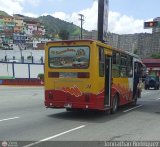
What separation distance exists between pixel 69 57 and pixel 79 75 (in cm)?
86

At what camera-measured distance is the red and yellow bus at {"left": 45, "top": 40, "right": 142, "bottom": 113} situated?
15617 millimetres

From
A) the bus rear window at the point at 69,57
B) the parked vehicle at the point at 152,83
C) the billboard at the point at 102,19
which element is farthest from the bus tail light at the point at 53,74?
the parked vehicle at the point at 152,83

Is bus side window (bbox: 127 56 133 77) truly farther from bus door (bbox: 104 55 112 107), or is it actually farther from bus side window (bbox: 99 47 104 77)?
bus side window (bbox: 99 47 104 77)

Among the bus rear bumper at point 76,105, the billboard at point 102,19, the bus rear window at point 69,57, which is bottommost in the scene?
the bus rear bumper at point 76,105

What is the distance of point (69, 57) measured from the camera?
52.9 feet

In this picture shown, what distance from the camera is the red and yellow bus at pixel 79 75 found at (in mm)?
15617

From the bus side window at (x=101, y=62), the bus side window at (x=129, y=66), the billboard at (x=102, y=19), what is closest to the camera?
the bus side window at (x=101, y=62)

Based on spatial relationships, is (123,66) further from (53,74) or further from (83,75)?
(53,74)

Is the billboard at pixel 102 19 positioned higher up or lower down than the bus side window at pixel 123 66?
higher up

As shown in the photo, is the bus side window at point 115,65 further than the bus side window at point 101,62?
Yes

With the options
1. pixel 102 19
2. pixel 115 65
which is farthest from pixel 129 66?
pixel 102 19

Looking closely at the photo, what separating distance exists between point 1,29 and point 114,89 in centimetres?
16314

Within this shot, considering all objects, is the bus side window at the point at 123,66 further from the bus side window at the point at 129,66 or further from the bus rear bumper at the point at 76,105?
the bus rear bumper at the point at 76,105

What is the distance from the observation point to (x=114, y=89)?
1770 cm
